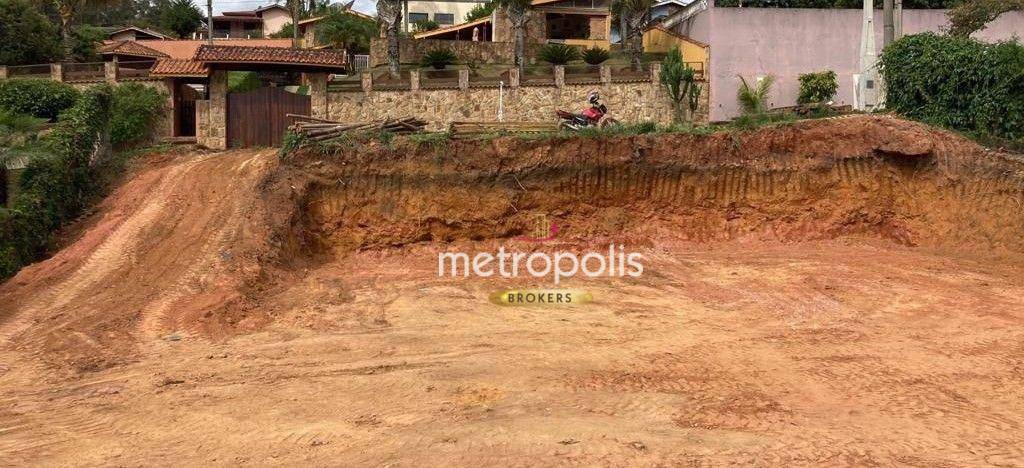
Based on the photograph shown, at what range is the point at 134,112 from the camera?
974 inches

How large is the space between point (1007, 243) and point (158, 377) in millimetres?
14919

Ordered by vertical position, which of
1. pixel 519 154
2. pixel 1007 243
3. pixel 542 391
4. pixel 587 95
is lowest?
pixel 542 391

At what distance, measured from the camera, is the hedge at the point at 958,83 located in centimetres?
1725

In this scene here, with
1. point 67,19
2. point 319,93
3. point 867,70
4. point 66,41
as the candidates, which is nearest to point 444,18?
point 67,19

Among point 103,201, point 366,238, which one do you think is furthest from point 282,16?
point 366,238

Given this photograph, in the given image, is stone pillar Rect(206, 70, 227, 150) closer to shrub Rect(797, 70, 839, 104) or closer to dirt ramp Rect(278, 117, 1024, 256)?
dirt ramp Rect(278, 117, 1024, 256)

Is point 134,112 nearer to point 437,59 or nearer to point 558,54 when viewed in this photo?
point 437,59

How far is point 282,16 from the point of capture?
196ft

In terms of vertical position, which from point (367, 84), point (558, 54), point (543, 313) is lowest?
point (543, 313)

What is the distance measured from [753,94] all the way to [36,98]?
24.7 meters

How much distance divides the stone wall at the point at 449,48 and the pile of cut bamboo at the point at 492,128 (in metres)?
23.0

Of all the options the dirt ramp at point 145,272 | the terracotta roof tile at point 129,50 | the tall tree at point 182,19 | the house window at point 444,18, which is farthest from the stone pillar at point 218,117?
the tall tree at point 182,19

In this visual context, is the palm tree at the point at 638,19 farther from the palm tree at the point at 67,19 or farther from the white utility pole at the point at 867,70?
the palm tree at the point at 67,19

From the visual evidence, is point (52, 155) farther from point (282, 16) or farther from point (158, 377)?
point (282, 16)
